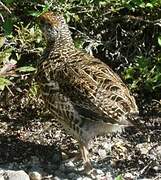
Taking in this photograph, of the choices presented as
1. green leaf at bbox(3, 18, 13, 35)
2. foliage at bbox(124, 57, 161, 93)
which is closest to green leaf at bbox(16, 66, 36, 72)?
green leaf at bbox(3, 18, 13, 35)

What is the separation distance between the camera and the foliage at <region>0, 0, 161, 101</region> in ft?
17.4

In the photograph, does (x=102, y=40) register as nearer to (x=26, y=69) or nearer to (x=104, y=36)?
(x=104, y=36)

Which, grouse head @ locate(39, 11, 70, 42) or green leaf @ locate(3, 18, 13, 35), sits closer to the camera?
grouse head @ locate(39, 11, 70, 42)

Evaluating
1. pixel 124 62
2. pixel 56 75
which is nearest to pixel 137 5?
pixel 124 62

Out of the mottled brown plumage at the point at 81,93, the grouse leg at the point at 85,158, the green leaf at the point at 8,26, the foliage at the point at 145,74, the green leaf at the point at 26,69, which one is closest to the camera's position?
the mottled brown plumage at the point at 81,93

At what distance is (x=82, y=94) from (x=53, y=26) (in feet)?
2.07

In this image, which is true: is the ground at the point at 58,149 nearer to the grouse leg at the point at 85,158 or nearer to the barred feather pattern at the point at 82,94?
the grouse leg at the point at 85,158

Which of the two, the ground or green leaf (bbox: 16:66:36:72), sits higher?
green leaf (bbox: 16:66:36:72)

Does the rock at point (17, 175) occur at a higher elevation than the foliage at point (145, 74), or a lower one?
lower

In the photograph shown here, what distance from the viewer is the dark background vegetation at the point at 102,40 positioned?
17.4ft

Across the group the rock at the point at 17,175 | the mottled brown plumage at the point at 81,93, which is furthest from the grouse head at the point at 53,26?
the rock at the point at 17,175

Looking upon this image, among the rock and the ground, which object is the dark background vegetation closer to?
the ground

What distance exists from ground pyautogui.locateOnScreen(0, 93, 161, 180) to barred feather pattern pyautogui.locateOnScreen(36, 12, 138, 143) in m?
0.30

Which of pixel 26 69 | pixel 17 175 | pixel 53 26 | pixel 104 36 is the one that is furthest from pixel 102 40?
pixel 17 175
